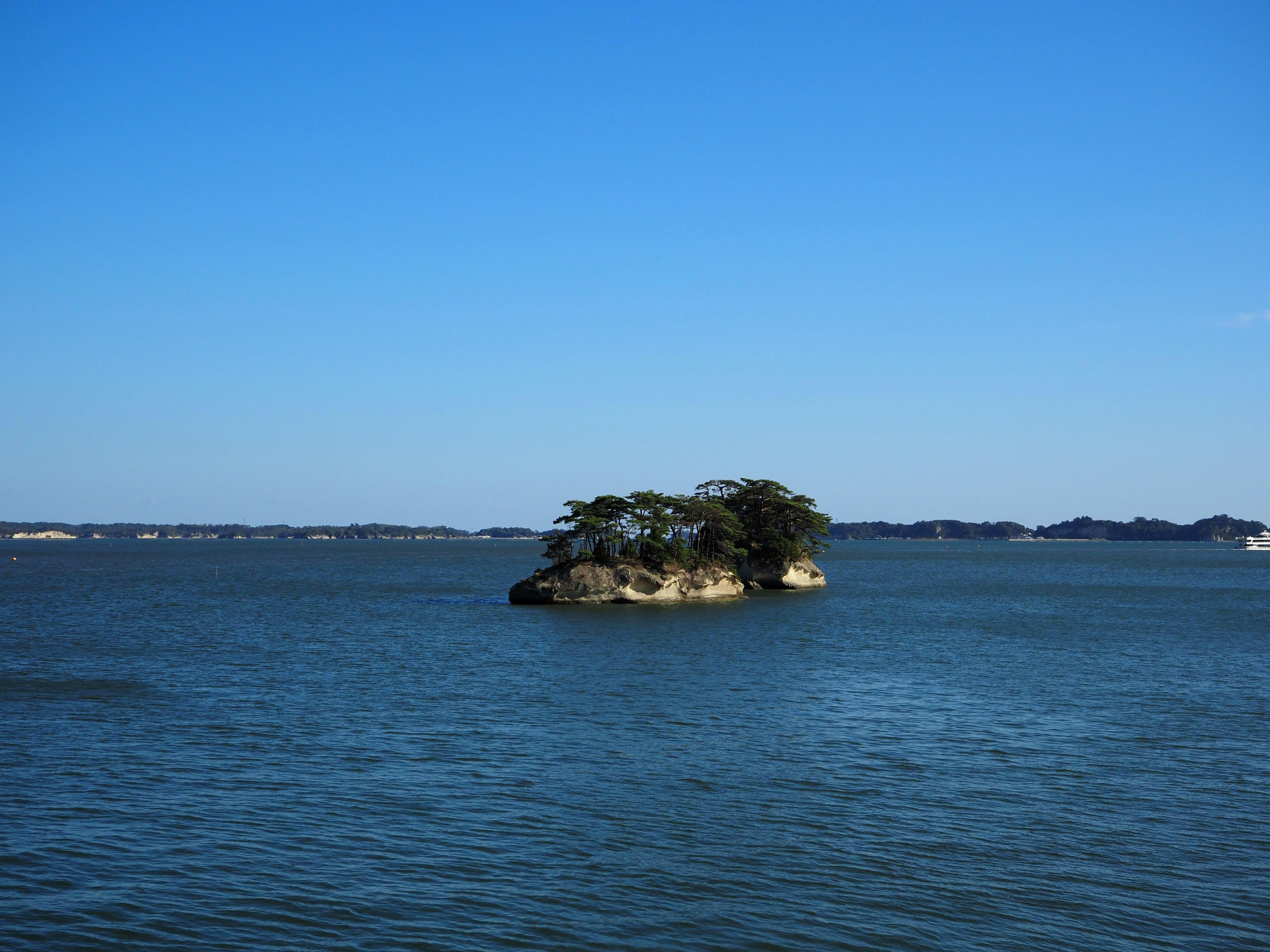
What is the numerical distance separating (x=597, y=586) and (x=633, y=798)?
211ft

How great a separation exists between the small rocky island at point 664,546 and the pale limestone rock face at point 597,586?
69mm

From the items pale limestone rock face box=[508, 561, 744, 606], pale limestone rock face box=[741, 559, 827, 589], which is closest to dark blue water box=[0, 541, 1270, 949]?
pale limestone rock face box=[508, 561, 744, 606]

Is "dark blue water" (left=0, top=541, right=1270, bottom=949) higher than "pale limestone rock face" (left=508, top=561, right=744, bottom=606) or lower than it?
lower

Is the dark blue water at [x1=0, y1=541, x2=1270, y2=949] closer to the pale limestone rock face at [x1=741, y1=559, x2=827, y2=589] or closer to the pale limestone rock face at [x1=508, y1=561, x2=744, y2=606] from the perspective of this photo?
the pale limestone rock face at [x1=508, y1=561, x2=744, y2=606]

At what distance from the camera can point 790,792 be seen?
27.8 meters

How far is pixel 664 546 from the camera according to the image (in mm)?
93812

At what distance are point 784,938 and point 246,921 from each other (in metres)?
10.1

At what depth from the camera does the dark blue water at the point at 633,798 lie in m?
19.1

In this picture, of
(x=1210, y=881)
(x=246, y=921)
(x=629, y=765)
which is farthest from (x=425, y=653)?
(x=1210, y=881)

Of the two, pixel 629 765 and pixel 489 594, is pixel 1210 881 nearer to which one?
pixel 629 765

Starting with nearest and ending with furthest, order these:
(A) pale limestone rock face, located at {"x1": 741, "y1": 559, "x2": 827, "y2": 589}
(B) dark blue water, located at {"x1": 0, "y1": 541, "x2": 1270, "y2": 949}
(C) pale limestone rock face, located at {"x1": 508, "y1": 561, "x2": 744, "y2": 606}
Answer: (B) dark blue water, located at {"x1": 0, "y1": 541, "x2": 1270, "y2": 949} → (C) pale limestone rock face, located at {"x1": 508, "y1": 561, "x2": 744, "y2": 606} → (A) pale limestone rock face, located at {"x1": 741, "y1": 559, "x2": 827, "y2": 589}

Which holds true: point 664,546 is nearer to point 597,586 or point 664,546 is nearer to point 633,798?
point 597,586

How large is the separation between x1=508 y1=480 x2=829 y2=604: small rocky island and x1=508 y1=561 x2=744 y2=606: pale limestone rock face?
69 mm

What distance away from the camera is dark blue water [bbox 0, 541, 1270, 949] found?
1908 centimetres
